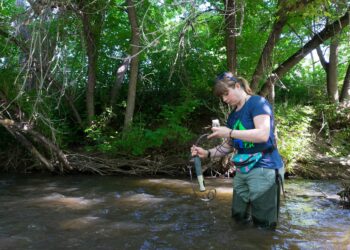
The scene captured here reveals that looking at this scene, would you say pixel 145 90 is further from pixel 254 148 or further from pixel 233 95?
pixel 254 148

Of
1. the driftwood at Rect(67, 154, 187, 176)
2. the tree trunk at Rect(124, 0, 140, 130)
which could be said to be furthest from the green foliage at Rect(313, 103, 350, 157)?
the tree trunk at Rect(124, 0, 140, 130)

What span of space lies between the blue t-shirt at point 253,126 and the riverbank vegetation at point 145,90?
3524 mm

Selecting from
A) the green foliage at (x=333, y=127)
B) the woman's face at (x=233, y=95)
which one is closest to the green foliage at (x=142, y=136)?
the green foliage at (x=333, y=127)

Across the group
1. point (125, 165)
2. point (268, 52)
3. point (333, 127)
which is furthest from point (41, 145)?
point (333, 127)

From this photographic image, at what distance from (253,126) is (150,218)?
2.21 meters

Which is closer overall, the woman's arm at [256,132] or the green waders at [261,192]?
the woman's arm at [256,132]

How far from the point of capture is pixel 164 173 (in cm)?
905

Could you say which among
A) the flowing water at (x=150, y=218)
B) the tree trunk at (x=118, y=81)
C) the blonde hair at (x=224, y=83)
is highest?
the tree trunk at (x=118, y=81)

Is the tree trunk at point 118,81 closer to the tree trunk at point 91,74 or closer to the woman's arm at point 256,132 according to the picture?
the tree trunk at point 91,74

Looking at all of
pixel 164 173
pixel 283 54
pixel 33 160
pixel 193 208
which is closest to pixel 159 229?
pixel 193 208

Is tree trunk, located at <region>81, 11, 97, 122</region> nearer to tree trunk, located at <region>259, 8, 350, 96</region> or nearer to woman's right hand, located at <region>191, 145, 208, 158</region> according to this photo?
tree trunk, located at <region>259, 8, 350, 96</region>

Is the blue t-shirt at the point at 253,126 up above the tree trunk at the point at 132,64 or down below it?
below

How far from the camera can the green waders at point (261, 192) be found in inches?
155

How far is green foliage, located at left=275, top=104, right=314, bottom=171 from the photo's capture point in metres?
8.54
